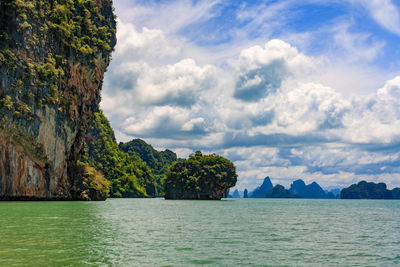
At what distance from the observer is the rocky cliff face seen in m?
56.4

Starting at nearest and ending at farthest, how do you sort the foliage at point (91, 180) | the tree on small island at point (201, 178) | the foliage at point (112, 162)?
the foliage at point (91, 180)
the tree on small island at point (201, 178)
the foliage at point (112, 162)

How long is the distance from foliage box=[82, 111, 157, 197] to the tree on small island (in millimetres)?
24765

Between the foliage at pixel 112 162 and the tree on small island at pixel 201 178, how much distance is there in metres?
24.8

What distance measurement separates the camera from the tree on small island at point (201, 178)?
11619 cm

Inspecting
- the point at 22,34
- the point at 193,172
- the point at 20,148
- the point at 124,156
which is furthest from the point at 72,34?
the point at 124,156

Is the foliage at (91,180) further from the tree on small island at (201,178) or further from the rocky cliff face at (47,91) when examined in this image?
the tree on small island at (201,178)

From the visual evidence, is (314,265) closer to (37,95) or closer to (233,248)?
(233,248)

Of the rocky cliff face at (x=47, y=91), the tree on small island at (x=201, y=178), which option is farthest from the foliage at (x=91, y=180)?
the tree on small island at (x=201, y=178)

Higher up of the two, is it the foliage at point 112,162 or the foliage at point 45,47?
the foliage at point 45,47

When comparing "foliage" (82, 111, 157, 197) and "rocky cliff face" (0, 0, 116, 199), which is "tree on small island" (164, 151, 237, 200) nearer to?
"foliage" (82, 111, 157, 197)

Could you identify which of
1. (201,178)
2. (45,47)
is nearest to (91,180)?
(45,47)

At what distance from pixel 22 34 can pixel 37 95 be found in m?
9.86

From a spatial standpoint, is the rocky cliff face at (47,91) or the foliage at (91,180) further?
the foliage at (91,180)

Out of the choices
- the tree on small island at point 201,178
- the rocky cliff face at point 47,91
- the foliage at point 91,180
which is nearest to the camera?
the rocky cliff face at point 47,91
